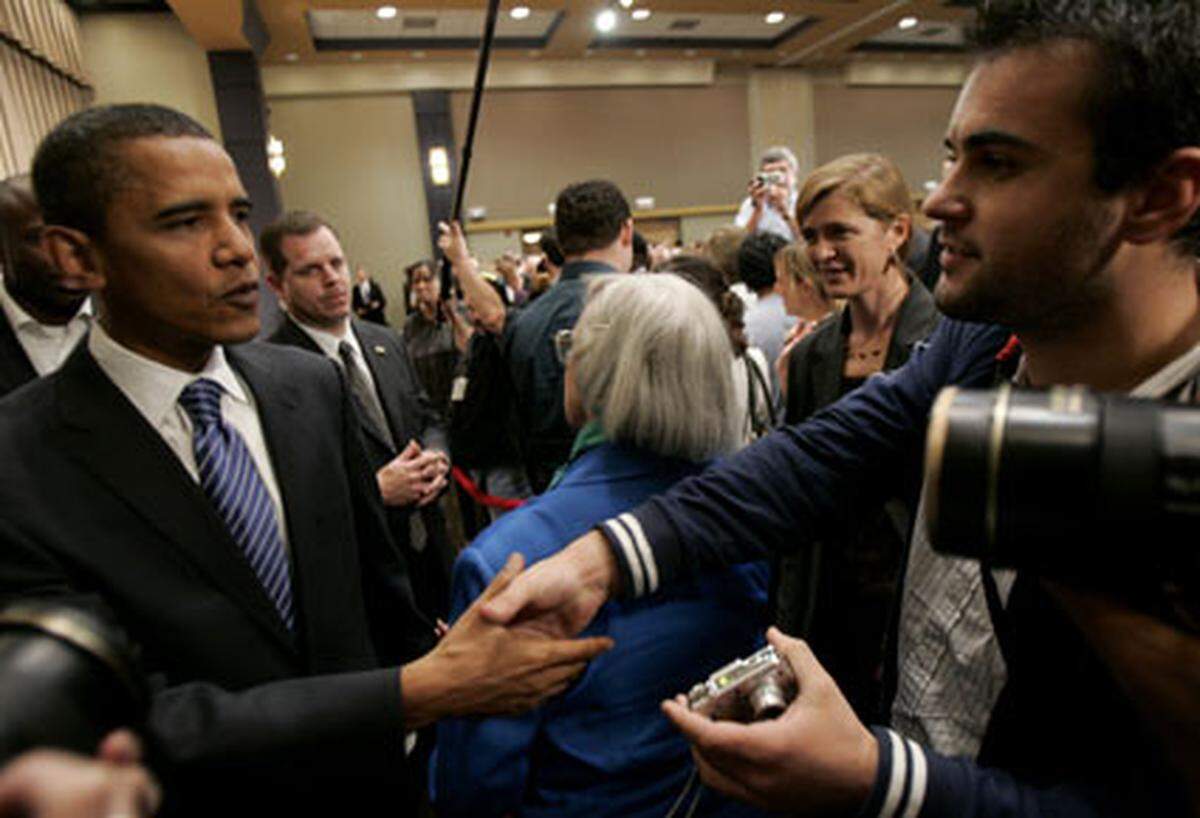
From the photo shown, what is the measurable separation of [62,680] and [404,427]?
229 centimetres

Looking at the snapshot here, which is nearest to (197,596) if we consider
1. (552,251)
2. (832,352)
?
(832,352)

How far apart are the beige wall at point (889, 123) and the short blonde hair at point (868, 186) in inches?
460

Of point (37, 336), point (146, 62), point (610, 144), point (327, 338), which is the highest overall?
point (146, 62)

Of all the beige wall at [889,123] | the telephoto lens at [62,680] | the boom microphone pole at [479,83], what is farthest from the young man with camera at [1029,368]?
the beige wall at [889,123]

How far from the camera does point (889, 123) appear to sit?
13305mm

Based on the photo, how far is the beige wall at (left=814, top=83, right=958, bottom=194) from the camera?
41.9 feet

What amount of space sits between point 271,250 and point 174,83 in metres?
7.40

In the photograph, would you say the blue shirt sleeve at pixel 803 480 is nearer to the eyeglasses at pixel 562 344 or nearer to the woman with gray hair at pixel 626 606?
the woman with gray hair at pixel 626 606

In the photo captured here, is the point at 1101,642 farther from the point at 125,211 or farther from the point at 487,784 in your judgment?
the point at 125,211

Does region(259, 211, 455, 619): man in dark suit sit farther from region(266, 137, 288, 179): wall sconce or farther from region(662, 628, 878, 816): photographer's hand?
region(266, 137, 288, 179): wall sconce

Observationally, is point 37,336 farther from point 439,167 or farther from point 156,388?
point 439,167

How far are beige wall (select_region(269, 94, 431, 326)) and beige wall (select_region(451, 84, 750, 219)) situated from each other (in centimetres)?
92

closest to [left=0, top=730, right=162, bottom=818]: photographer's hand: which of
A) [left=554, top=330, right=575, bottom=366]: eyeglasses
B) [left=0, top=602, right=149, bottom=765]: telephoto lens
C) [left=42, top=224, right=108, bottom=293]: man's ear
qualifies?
[left=0, top=602, right=149, bottom=765]: telephoto lens

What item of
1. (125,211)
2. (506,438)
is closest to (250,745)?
(125,211)
